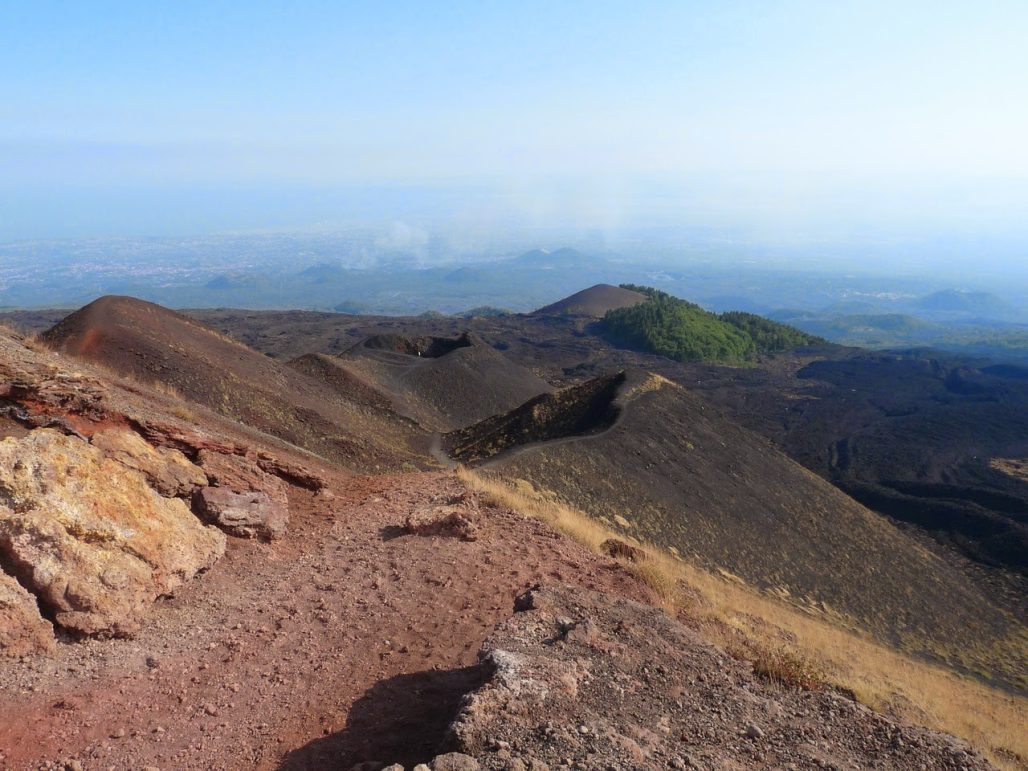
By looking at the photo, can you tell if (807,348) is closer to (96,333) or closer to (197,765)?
(96,333)

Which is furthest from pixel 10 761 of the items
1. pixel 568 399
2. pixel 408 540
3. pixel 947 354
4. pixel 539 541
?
pixel 947 354

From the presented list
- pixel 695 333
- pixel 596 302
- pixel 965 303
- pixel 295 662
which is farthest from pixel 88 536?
pixel 965 303

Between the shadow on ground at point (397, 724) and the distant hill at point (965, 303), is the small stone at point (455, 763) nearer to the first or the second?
the shadow on ground at point (397, 724)

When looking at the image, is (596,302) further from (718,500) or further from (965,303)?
(965,303)

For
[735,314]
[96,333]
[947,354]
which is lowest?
[947,354]

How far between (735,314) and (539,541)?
76061mm

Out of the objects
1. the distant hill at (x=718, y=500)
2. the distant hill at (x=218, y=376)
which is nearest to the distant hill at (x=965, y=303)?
the distant hill at (x=718, y=500)

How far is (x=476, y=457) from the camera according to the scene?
19.7m

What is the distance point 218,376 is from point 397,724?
1643 centimetres

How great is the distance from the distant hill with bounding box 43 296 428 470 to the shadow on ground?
1204cm

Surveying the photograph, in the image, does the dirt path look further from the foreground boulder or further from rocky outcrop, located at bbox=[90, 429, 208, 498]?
rocky outcrop, located at bbox=[90, 429, 208, 498]

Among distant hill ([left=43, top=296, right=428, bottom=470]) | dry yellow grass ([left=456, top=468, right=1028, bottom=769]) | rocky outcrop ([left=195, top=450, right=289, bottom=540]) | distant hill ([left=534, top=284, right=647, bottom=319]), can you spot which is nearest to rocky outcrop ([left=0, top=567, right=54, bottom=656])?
rocky outcrop ([left=195, top=450, right=289, bottom=540])

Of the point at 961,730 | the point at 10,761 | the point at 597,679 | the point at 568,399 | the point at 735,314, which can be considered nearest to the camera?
the point at 10,761

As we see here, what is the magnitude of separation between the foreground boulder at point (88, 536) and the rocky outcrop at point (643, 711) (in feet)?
11.3
